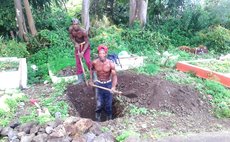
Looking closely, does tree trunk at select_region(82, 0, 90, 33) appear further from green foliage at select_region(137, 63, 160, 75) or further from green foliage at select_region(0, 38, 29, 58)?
green foliage at select_region(137, 63, 160, 75)

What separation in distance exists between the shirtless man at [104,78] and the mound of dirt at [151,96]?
0.35 meters

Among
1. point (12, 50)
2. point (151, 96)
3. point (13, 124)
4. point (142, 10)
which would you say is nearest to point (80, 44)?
point (151, 96)

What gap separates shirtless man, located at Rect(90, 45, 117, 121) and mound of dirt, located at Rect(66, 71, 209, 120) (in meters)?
0.35

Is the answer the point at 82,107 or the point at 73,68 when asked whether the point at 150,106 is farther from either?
the point at 73,68

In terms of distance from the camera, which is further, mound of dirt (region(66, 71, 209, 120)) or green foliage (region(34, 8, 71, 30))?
green foliage (region(34, 8, 71, 30))

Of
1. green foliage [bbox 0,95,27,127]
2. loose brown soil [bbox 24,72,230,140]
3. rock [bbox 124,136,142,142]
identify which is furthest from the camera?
green foliage [bbox 0,95,27,127]

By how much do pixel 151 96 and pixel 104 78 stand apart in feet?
3.46

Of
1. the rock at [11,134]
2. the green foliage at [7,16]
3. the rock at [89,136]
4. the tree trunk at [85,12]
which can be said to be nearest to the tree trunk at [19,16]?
the green foliage at [7,16]

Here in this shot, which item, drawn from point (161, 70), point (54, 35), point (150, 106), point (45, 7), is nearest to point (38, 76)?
point (54, 35)

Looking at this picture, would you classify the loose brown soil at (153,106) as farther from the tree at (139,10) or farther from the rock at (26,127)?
the tree at (139,10)

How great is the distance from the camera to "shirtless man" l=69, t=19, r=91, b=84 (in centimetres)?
780

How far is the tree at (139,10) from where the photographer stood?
13538 millimetres

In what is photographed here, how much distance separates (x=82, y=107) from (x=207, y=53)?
6301 mm

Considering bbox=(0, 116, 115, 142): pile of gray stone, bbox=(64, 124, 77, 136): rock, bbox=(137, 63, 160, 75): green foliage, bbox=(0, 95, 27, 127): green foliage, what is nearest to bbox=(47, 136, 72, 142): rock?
bbox=(0, 116, 115, 142): pile of gray stone
